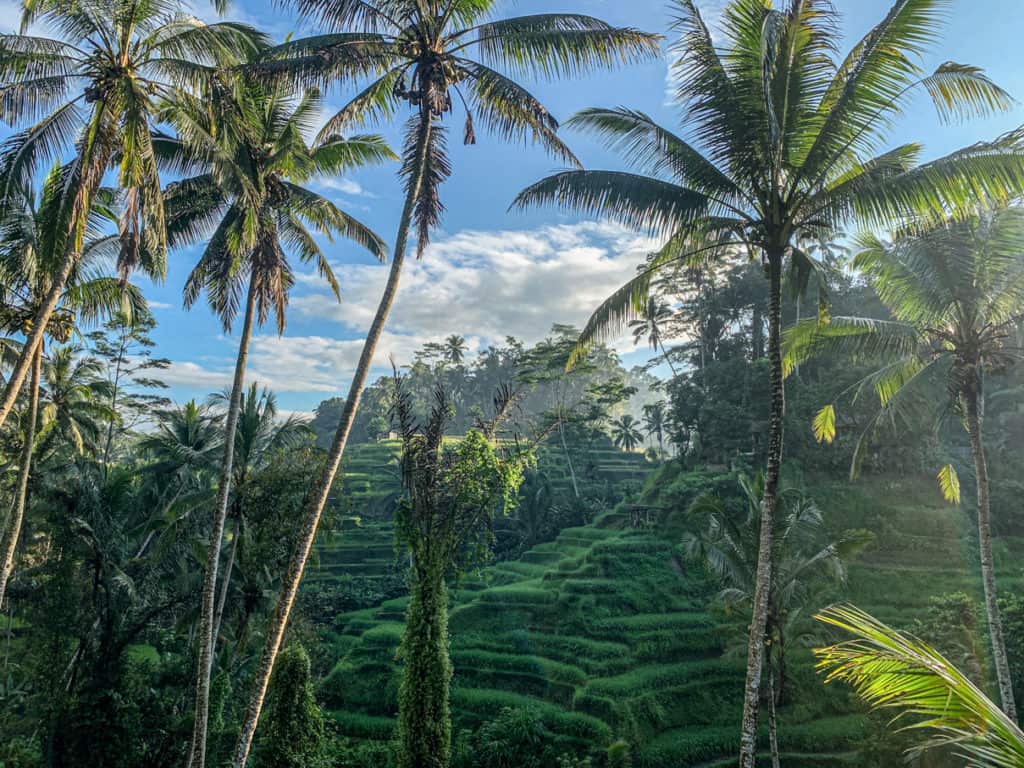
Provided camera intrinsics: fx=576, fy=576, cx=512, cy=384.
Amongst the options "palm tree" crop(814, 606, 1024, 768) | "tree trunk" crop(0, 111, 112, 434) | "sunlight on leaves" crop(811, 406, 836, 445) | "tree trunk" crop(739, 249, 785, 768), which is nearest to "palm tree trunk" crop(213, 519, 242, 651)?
"tree trunk" crop(0, 111, 112, 434)

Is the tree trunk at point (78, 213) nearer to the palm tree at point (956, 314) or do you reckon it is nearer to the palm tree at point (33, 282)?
the palm tree at point (33, 282)

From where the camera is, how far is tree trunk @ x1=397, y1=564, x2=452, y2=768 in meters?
9.19

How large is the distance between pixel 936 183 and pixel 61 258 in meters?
11.1

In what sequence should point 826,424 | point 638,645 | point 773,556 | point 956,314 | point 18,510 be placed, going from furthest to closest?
point 638,645 → point 773,556 → point 826,424 → point 956,314 → point 18,510

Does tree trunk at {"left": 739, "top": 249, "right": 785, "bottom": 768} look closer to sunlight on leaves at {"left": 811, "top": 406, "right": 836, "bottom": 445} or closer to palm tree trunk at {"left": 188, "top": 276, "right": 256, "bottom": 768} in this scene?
sunlight on leaves at {"left": 811, "top": 406, "right": 836, "bottom": 445}

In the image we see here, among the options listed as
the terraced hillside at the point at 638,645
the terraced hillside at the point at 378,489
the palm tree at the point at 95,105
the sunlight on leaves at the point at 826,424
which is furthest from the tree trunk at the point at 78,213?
the terraced hillside at the point at 378,489

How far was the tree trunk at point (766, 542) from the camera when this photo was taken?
599 cm

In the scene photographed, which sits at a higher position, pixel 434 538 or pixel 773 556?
pixel 434 538

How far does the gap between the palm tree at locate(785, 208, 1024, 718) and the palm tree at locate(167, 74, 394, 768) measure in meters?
8.59

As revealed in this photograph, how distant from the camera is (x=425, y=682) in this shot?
30.8 feet

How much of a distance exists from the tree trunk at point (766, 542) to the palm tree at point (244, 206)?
7.15 metres

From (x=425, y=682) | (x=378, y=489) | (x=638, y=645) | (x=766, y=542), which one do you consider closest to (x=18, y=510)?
(x=425, y=682)

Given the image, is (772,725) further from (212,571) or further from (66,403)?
(66,403)

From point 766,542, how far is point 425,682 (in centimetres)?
600
